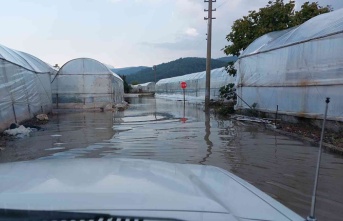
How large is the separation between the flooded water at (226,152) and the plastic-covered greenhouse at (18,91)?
1892mm

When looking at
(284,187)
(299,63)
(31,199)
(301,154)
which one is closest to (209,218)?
(31,199)

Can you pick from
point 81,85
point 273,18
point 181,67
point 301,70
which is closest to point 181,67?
point 181,67

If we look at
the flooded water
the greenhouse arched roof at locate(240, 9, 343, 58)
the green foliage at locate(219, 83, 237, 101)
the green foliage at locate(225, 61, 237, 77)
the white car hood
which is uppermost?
the greenhouse arched roof at locate(240, 9, 343, 58)

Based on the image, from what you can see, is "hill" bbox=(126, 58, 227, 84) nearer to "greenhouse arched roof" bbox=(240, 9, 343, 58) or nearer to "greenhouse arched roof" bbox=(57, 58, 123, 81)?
"greenhouse arched roof" bbox=(57, 58, 123, 81)

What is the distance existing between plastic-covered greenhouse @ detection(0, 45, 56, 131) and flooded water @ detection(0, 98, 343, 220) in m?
1.89

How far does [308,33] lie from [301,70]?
1.49 m

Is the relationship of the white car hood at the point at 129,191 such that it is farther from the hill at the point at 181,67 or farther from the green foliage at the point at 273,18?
the hill at the point at 181,67

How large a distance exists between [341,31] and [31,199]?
1170 cm

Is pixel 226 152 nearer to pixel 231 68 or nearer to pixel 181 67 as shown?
pixel 231 68

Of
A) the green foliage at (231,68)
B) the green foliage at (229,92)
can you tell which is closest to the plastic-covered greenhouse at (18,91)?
the green foliage at (229,92)

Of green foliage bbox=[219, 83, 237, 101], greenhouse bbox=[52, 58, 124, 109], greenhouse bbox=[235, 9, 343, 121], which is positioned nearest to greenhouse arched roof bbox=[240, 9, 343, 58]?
greenhouse bbox=[235, 9, 343, 121]

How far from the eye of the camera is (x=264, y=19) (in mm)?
21328

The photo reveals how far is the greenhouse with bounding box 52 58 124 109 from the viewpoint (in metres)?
24.6

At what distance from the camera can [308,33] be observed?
13523 millimetres
